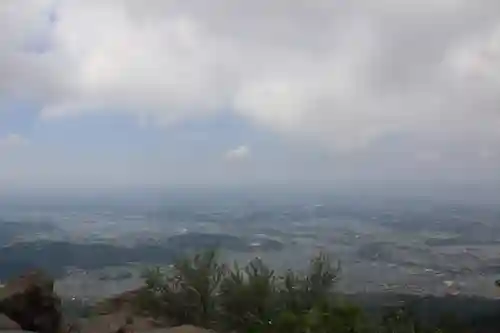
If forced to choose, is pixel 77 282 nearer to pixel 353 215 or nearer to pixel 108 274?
pixel 108 274

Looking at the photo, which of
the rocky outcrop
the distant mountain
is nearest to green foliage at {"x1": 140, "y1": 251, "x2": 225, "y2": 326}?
the rocky outcrop

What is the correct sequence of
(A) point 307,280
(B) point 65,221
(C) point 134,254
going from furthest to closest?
1. (B) point 65,221
2. (C) point 134,254
3. (A) point 307,280

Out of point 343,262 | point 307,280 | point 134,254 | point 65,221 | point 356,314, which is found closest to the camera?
point 356,314

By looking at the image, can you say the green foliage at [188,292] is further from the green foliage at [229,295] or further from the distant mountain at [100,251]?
the distant mountain at [100,251]

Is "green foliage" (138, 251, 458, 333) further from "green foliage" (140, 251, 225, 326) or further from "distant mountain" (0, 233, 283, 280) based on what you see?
"distant mountain" (0, 233, 283, 280)

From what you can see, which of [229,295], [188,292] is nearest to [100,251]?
[188,292]

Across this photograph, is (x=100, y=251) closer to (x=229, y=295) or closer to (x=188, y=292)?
(x=188, y=292)

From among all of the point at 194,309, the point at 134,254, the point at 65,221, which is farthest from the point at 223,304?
the point at 65,221

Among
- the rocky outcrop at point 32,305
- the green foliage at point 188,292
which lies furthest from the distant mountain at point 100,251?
the rocky outcrop at point 32,305
